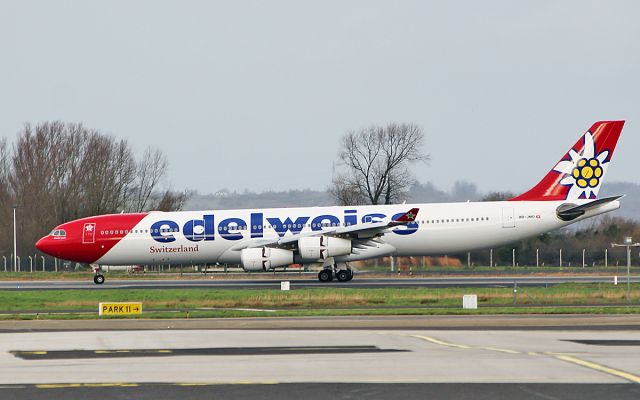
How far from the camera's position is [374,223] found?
4972cm

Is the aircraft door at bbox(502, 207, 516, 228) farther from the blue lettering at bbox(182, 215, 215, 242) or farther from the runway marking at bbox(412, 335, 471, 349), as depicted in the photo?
the runway marking at bbox(412, 335, 471, 349)

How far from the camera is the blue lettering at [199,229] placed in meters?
51.3

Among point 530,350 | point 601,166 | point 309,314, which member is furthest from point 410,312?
point 601,166

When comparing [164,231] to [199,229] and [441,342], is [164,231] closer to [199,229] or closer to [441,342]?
[199,229]

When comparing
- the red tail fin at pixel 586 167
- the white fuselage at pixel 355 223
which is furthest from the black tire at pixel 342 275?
the red tail fin at pixel 586 167

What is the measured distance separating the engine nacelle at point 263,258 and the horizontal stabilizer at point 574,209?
14875 millimetres

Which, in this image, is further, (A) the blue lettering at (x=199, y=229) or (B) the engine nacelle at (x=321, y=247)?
(A) the blue lettering at (x=199, y=229)

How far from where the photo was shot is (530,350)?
19.8 m

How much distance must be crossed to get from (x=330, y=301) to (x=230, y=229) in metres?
15.1

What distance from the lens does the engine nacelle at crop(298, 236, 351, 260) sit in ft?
161

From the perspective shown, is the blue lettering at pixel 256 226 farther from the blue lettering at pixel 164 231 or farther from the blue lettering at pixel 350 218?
the blue lettering at pixel 350 218

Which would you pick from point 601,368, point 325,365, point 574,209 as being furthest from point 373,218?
point 601,368

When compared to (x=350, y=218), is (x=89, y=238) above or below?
below

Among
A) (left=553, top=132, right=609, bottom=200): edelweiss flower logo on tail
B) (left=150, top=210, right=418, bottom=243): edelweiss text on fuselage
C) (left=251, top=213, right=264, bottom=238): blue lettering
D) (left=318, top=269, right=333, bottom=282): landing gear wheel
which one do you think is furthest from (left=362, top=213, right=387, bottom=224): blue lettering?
(left=553, top=132, right=609, bottom=200): edelweiss flower logo on tail
